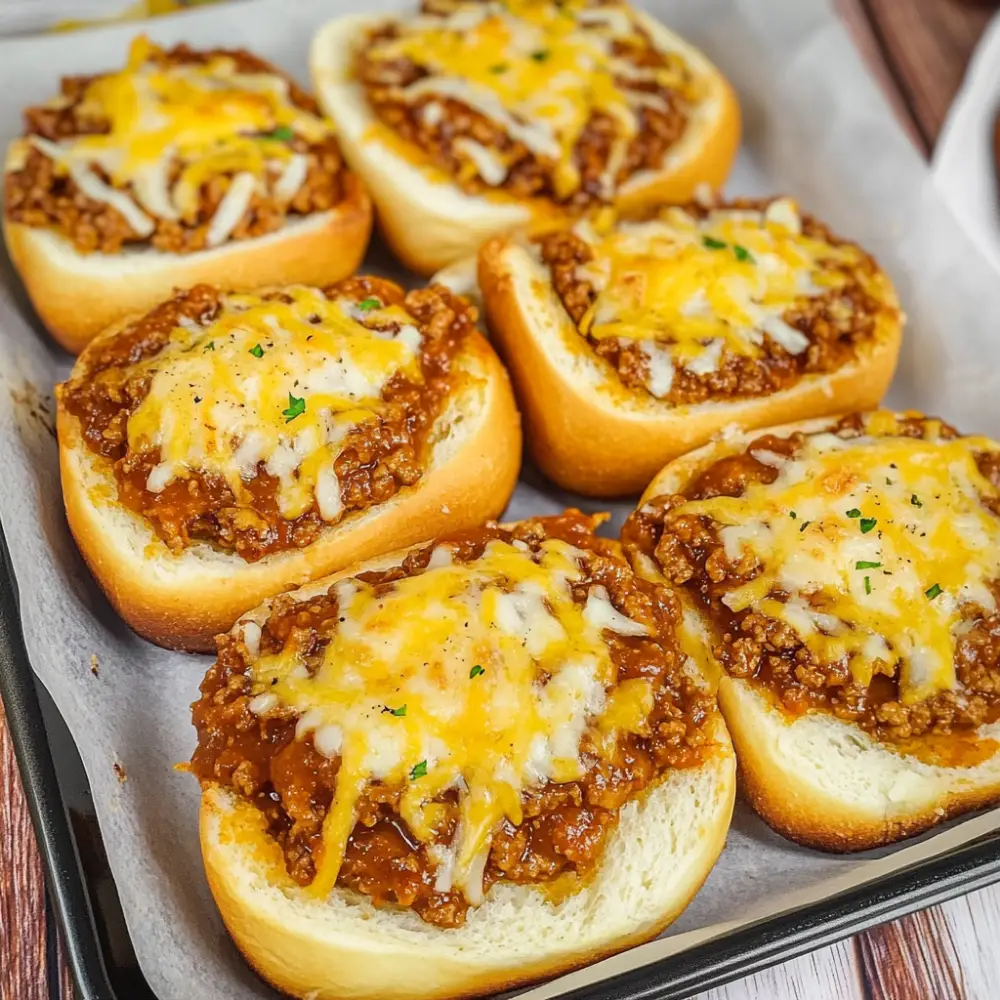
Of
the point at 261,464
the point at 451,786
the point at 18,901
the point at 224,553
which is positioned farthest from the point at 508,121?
the point at 18,901

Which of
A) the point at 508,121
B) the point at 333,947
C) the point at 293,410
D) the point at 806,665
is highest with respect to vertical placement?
the point at 508,121

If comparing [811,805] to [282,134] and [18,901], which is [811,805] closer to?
[18,901]

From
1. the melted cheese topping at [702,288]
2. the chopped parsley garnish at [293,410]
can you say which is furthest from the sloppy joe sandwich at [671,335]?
the chopped parsley garnish at [293,410]

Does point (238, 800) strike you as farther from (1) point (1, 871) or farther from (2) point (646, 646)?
(2) point (646, 646)

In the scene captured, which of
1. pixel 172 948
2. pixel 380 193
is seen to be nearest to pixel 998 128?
pixel 380 193

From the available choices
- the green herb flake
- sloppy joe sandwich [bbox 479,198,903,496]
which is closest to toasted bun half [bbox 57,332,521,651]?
sloppy joe sandwich [bbox 479,198,903,496]

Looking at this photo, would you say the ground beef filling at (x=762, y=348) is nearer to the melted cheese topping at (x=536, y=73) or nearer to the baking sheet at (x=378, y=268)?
the melted cheese topping at (x=536, y=73)

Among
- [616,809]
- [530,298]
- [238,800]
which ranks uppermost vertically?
[530,298]
